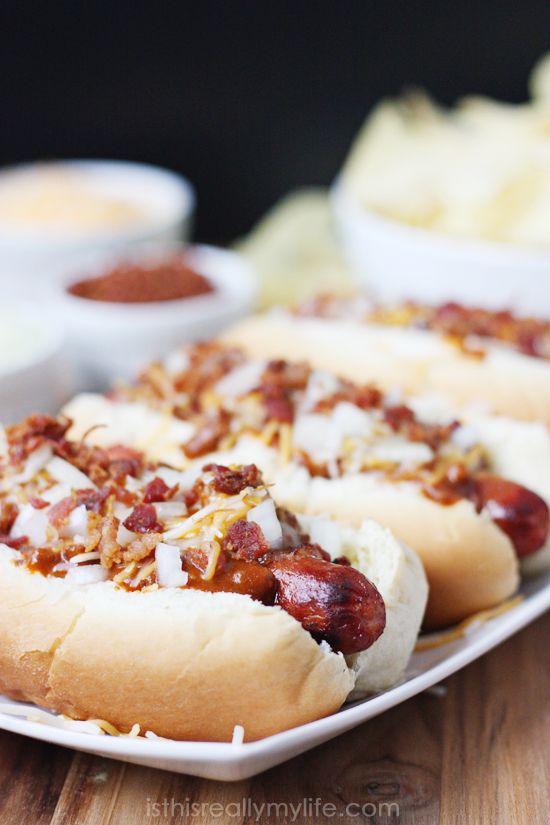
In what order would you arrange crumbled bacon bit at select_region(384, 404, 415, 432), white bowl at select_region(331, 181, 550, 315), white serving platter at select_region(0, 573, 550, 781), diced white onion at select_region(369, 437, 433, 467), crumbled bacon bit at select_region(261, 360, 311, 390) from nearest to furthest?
white serving platter at select_region(0, 573, 550, 781)
diced white onion at select_region(369, 437, 433, 467)
crumbled bacon bit at select_region(384, 404, 415, 432)
crumbled bacon bit at select_region(261, 360, 311, 390)
white bowl at select_region(331, 181, 550, 315)

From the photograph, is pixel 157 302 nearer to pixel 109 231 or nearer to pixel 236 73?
pixel 109 231

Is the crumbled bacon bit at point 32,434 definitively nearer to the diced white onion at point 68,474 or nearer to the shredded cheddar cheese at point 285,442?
the diced white onion at point 68,474

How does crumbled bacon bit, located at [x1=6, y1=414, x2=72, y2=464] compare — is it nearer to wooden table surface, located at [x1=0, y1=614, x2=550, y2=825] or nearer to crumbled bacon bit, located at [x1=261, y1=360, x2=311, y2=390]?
wooden table surface, located at [x1=0, y1=614, x2=550, y2=825]

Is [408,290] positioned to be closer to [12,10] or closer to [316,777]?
[316,777]

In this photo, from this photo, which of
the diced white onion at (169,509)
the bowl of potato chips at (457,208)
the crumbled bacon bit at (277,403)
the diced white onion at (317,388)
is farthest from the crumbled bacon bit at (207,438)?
the bowl of potato chips at (457,208)

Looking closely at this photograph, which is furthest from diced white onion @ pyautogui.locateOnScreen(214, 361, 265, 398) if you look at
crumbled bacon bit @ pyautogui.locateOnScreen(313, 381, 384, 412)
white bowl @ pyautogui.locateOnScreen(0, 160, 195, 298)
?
white bowl @ pyautogui.locateOnScreen(0, 160, 195, 298)

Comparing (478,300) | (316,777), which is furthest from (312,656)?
(478,300)
